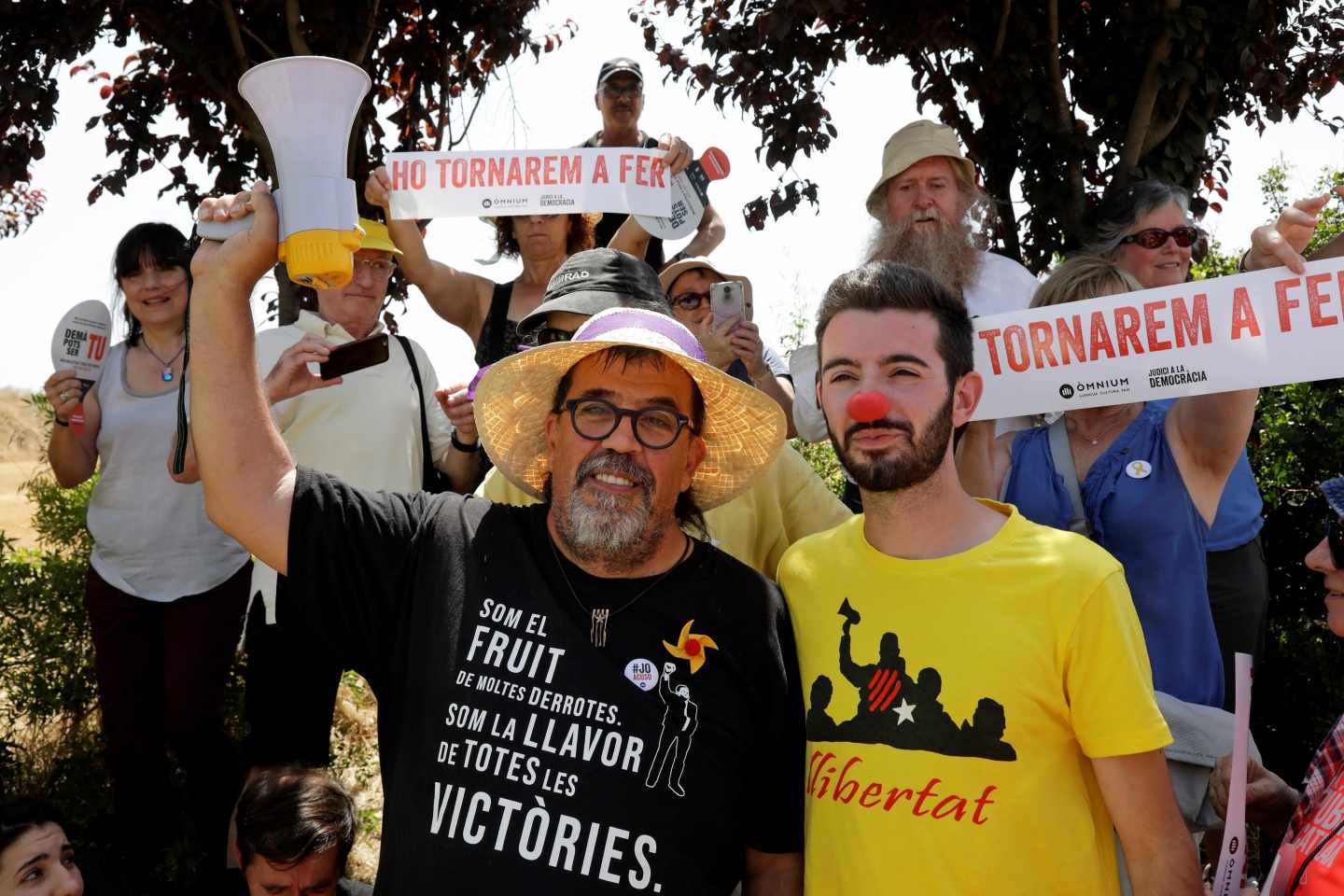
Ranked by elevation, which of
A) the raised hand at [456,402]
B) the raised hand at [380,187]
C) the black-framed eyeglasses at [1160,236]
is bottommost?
the raised hand at [456,402]

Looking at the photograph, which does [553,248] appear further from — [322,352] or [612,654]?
[612,654]

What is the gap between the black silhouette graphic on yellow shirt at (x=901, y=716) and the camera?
2.20 m

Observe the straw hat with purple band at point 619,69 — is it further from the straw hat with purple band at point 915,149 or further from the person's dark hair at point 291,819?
the person's dark hair at point 291,819

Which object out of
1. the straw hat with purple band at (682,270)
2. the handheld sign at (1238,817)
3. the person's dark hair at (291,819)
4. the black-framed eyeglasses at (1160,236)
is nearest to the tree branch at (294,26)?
the straw hat with purple band at (682,270)

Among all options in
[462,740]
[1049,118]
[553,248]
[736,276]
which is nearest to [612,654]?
[462,740]

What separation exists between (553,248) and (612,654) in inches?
101

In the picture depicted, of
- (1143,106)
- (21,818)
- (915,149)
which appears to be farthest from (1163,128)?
(21,818)

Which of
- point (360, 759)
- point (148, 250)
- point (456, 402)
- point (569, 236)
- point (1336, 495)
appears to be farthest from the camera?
point (360, 759)

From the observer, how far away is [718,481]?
9.75 feet

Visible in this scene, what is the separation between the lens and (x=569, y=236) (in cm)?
484

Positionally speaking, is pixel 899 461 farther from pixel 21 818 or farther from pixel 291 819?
pixel 21 818

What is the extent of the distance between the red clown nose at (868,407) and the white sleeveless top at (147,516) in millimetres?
2921

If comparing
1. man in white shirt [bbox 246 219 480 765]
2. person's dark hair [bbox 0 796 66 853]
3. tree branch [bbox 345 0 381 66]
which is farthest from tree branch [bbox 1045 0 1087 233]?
person's dark hair [bbox 0 796 66 853]

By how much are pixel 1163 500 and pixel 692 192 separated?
227cm
